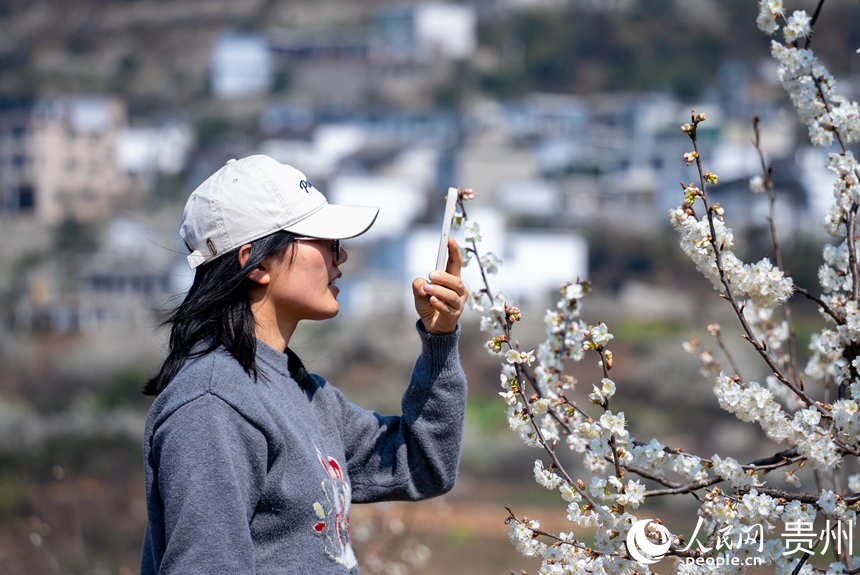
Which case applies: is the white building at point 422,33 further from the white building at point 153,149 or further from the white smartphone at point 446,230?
the white smartphone at point 446,230

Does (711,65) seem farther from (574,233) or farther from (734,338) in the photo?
(734,338)

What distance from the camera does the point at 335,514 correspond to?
1.81 m

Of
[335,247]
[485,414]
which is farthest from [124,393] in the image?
[335,247]

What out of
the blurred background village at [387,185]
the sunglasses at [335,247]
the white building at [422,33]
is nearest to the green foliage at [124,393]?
the blurred background village at [387,185]

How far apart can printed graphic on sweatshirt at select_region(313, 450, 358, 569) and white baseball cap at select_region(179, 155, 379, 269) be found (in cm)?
42

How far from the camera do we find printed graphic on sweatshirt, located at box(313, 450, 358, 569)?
1765 mm

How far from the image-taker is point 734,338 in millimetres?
22047

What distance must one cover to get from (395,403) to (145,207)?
27361mm

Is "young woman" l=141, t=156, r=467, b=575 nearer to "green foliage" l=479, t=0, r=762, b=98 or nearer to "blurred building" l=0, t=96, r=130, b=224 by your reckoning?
"blurred building" l=0, t=96, r=130, b=224

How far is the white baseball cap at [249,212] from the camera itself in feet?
6.05

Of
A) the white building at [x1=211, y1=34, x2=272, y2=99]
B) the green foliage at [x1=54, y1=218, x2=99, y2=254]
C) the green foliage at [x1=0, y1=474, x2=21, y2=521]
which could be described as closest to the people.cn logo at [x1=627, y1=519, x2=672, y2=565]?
the green foliage at [x1=0, y1=474, x2=21, y2=521]

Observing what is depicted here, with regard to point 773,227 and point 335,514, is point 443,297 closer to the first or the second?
point 335,514

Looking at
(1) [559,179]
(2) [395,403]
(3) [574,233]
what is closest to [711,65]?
(1) [559,179]

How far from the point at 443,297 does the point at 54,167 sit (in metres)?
47.4
